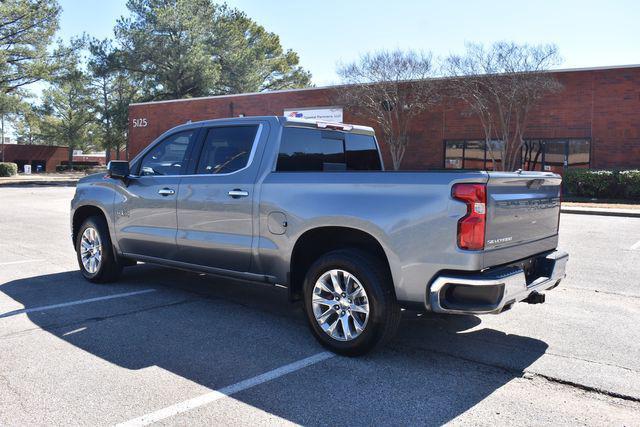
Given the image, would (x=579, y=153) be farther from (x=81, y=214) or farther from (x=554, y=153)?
(x=81, y=214)

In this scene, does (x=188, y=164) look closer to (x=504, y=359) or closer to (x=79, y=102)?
(x=504, y=359)

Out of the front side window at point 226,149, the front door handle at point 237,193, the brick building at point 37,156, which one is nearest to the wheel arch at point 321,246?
the front door handle at point 237,193

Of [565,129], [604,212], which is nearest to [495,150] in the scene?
[565,129]

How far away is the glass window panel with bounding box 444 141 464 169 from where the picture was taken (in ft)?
87.5

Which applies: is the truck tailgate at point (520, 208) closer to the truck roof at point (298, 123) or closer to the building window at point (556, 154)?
the truck roof at point (298, 123)

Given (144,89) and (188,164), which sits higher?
(144,89)

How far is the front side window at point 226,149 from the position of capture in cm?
534

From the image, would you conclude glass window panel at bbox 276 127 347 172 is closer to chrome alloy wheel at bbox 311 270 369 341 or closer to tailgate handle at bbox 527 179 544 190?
chrome alloy wheel at bbox 311 270 369 341

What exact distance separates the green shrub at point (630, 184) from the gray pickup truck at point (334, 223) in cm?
1839

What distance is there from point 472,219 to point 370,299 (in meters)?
0.99

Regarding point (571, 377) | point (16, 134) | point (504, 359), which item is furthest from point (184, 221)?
point (16, 134)

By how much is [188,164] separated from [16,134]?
91.0 metres

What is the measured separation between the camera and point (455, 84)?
24.8 meters

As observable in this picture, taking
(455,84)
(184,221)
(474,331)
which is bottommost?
(474,331)
